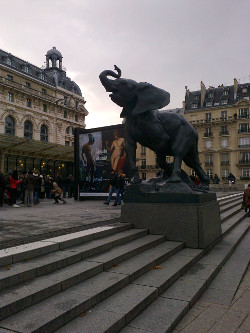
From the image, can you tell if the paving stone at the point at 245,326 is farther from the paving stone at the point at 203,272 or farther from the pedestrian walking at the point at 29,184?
the pedestrian walking at the point at 29,184

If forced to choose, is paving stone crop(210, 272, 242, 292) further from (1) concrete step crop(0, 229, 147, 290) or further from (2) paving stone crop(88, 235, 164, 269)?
(1) concrete step crop(0, 229, 147, 290)

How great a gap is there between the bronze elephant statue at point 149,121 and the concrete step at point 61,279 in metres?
2.37

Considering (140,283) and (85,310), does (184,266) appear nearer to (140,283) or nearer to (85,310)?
(140,283)

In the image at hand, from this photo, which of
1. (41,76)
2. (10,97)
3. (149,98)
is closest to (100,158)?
(149,98)

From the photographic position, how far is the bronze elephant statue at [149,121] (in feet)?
19.6

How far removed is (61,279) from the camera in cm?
312

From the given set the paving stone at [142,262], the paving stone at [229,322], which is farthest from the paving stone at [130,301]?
the paving stone at [229,322]

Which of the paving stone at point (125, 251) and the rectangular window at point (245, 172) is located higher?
the rectangular window at point (245, 172)

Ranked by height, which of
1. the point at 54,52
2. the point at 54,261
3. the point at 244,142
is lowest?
the point at 54,261

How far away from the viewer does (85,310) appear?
2855 mm

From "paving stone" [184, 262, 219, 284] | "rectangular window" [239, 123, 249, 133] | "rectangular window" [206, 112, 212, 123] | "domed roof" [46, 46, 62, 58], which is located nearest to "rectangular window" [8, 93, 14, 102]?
"domed roof" [46, 46, 62, 58]

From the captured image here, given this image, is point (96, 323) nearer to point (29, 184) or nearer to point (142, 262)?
point (142, 262)

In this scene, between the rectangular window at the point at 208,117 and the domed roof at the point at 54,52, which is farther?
the rectangular window at the point at 208,117

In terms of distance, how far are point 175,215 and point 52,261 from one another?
290 centimetres
